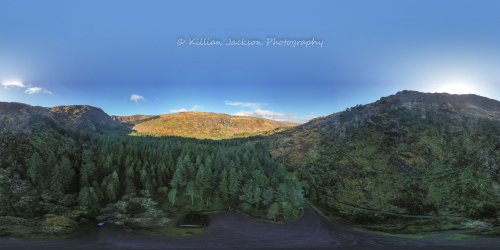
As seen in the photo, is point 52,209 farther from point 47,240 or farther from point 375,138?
point 375,138

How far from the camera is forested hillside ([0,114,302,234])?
2228 inches

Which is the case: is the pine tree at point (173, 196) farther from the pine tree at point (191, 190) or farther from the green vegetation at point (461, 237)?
the green vegetation at point (461, 237)

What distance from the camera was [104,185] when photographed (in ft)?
213

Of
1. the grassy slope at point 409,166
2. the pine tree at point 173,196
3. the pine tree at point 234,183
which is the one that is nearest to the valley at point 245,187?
the pine tree at point 234,183

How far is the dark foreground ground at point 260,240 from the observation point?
136 ft

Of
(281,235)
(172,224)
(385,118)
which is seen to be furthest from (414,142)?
(172,224)

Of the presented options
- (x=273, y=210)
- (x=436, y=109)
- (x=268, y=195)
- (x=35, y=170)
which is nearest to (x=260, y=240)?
(x=273, y=210)

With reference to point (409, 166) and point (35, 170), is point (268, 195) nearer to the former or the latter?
point (409, 166)

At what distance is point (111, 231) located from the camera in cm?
4750

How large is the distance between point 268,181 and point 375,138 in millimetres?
91681

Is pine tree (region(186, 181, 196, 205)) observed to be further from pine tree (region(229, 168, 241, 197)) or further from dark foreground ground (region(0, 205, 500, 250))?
dark foreground ground (region(0, 205, 500, 250))

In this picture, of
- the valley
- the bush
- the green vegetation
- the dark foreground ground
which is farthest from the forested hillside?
the green vegetation

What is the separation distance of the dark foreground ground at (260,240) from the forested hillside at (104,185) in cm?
609

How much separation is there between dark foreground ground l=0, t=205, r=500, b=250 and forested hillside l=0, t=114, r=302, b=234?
6090mm
